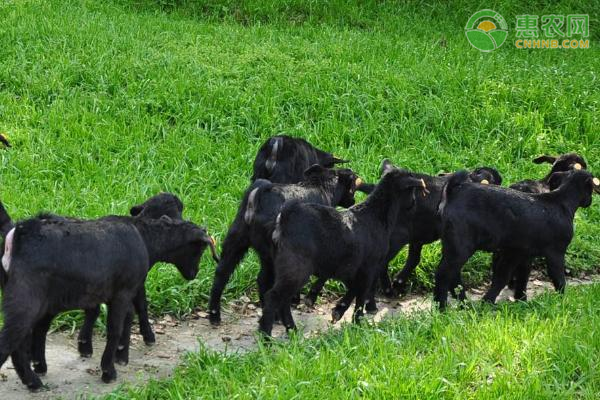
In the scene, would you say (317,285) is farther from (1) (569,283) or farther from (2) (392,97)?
(2) (392,97)

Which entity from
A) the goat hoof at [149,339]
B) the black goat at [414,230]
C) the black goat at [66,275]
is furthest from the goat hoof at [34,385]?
the black goat at [414,230]

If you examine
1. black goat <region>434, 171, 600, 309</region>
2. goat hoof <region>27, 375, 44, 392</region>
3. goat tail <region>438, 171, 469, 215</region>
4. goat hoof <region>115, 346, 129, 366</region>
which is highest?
goat tail <region>438, 171, 469, 215</region>

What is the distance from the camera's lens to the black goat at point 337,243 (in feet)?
25.8

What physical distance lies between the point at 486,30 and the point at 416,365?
10943mm

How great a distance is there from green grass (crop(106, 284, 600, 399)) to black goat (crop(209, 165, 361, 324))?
39.6 inches

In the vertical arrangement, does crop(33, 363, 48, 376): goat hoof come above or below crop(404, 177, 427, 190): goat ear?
below

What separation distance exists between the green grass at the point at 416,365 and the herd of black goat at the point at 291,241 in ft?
2.16

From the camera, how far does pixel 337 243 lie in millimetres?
8148

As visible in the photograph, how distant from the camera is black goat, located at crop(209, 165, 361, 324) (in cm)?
828

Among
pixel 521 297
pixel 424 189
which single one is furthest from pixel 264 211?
pixel 521 297

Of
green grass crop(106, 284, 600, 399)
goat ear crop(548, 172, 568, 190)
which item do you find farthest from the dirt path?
goat ear crop(548, 172, 568, 190)

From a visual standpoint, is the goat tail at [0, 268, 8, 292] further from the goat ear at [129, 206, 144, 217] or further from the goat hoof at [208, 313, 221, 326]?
the goat hoof at [208, 313, 221, 326]

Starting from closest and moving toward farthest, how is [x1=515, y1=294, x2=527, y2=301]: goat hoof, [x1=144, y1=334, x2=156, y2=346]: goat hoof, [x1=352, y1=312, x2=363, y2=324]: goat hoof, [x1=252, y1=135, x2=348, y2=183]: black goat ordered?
[x1=144, y1=334, x2=156, y2=346]: goat hoof → [x1=352, y1=312, x2=363, y2=324]: goat hoof → [x1=515, y1=294, x2=527, y2=301]: goat hoof → [x1=252, y1=135, x2=348, y2=183]: black goat

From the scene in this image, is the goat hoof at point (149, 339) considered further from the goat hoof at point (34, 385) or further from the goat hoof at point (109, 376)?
the goat hoof at point (34, 385)
